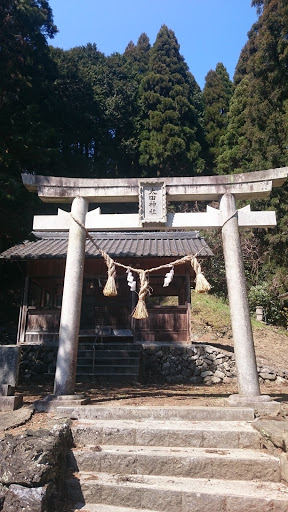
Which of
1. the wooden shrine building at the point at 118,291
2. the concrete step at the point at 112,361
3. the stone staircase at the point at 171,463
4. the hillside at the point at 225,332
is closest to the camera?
the stone staircase at the point at 171,463

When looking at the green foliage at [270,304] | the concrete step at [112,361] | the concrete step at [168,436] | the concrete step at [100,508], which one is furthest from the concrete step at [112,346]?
the green foliage at [270,304]

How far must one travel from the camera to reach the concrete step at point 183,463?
11.8 feet

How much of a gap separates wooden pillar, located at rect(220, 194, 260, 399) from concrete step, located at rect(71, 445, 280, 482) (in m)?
1.78

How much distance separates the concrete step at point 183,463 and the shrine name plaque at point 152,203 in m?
3.94

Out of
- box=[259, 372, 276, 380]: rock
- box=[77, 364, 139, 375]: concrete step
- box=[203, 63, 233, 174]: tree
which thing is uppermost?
box=[203, 63, 233, 174]: tree

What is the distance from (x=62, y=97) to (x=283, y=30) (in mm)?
16956

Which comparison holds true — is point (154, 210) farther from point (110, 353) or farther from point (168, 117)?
point (168, 117)

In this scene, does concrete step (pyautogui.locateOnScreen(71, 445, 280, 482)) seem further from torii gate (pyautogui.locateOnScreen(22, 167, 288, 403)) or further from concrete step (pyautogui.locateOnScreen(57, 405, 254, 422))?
torii gate (pyautogui.locateOnScreen(22, 167, 288, 403))

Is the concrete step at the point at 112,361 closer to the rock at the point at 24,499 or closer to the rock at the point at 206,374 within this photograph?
the rock at the point at 206,374

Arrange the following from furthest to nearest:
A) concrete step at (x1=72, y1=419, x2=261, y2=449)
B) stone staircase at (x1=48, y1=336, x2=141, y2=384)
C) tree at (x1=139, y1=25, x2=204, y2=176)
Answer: tree at (x1=139, y1=25, x2=204, y2=176)
stone staircase at (x1=48, y1=336, x2=141, y2=384)
concrete step at (x1=72, y1=419, x2=261, y2=449)

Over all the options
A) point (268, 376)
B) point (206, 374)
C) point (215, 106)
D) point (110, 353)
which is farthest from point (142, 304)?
point (215, 106)

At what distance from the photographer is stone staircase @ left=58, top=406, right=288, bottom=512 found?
3273 millimetres

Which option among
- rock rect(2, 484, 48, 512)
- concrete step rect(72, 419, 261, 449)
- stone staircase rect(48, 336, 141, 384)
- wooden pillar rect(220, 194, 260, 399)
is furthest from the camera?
stone staircase rect(48, 336, 141, 384)

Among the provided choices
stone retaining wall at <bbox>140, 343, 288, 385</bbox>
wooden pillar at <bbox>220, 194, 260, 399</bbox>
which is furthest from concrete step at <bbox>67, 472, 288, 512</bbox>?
stone retaining wall at <bbox>140, 343, 288, 385</bbox>
